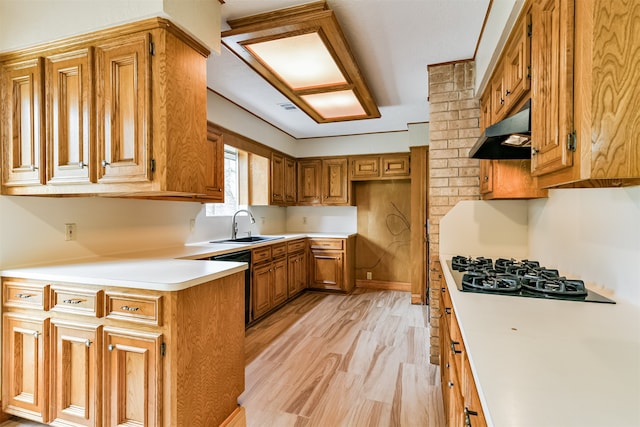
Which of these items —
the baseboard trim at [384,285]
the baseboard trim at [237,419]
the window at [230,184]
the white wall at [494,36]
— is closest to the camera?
the white wall at [494,36]

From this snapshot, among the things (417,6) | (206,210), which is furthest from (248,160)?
(417,6)

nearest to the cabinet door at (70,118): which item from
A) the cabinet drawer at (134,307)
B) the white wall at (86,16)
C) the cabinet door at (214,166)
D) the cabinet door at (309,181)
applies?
the white wall at (86,16)

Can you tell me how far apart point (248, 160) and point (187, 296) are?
320 centimetres

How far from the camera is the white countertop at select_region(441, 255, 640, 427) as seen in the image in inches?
22.9

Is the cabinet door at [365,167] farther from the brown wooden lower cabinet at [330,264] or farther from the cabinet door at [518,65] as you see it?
the cabinet door at [518,65]

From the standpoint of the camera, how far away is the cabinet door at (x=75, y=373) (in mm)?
1624

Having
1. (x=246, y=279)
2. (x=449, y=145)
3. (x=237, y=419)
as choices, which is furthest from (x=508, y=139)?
(x=246, y=279)

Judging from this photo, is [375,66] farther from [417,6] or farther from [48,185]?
[48,185]

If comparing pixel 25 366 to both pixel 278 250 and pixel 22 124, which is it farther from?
pixel 278 250

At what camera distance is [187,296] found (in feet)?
5.08

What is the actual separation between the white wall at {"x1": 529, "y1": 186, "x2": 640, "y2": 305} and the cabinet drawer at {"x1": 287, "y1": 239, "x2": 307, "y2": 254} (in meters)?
2.97

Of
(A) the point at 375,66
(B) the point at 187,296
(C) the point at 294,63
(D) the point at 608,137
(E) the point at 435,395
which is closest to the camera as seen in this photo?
(D) the point at 608,137

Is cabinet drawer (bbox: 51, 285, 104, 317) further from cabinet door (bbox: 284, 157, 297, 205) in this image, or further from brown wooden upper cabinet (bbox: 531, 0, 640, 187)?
cabinet door (bbox: 284, 157, 297, 205)

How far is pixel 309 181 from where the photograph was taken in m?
5.21
